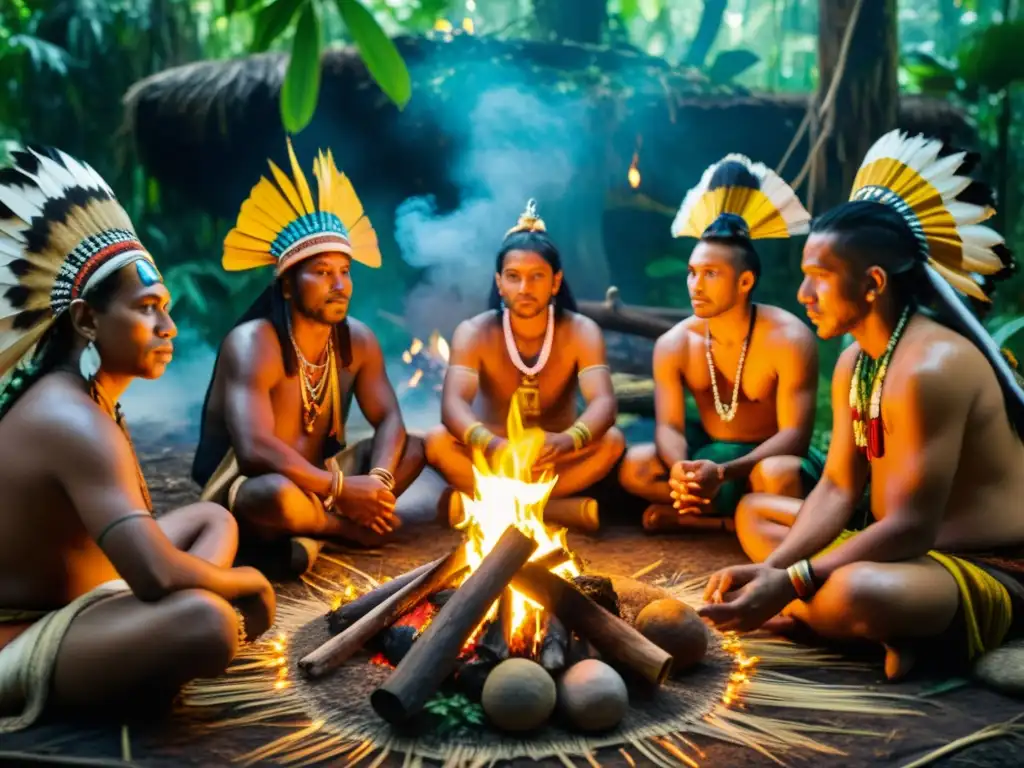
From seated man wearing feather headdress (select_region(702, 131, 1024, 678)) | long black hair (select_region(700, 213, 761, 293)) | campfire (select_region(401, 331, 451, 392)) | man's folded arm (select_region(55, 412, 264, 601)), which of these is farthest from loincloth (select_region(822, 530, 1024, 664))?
campfire (select_region(401, 331, 451, 392))

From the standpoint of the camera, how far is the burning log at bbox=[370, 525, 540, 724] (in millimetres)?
2678

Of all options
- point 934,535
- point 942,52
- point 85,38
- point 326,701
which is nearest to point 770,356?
point 934,535

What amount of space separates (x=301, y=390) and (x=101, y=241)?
181cm

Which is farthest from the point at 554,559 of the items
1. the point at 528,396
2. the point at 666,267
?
the point at 666,267

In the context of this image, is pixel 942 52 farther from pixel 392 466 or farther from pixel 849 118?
pixel 392 466

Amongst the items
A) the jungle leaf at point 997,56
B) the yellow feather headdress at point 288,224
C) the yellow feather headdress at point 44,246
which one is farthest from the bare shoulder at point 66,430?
the jungle leaf at point 997,56

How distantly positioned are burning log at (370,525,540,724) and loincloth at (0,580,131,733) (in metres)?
0.94

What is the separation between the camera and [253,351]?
4414 mm

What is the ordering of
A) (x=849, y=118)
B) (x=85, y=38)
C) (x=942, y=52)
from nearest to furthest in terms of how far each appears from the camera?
(x=849, y=118), (x=85, y=38), (x=942, y=52)

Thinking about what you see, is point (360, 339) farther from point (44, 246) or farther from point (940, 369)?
point (940, 369)

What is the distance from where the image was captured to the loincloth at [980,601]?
10.0 feet

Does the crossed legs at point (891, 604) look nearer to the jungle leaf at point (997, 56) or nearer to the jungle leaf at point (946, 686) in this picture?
the jungle leaf at point (946, 686)

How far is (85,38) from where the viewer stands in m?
11.7

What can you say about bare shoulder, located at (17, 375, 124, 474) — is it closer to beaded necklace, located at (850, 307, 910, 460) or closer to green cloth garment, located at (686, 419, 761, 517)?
beaded necklace, located at (850, 307, 910, 460)
